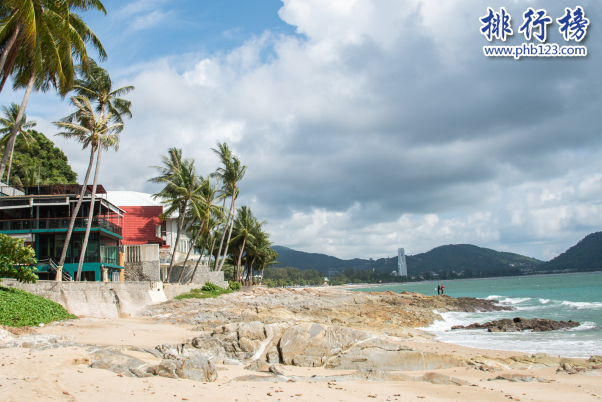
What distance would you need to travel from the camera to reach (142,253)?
3509 cm

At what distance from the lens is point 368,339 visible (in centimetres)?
1334

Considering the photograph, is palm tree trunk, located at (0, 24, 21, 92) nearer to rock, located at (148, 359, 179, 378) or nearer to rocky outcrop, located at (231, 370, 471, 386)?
rock, located at (148, 359, 179, 378)

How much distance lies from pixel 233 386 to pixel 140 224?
3445cm

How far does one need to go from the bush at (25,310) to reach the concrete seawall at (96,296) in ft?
5.48

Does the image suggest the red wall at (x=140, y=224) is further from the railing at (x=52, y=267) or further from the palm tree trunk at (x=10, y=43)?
the palm tree trunk at (x=10, y=43)

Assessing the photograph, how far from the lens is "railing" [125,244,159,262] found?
3497 cm

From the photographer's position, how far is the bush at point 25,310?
14180mm

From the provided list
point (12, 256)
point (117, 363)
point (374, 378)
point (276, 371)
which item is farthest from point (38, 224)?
point (374, 378)

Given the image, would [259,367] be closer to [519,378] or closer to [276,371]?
[276,371]

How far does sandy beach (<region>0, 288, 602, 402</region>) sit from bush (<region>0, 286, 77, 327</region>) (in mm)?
3035

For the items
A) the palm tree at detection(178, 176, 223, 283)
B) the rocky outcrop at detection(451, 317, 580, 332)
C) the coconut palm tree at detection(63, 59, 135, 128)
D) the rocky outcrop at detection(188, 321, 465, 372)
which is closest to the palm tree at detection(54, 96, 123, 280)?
the coconut palm tree at detection(63, 59, 135, 128)

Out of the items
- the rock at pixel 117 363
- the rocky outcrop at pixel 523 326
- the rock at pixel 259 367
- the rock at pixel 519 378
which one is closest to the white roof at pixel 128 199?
the rocky outcrop at pixel 523 326

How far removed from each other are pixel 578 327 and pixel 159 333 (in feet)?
76.8

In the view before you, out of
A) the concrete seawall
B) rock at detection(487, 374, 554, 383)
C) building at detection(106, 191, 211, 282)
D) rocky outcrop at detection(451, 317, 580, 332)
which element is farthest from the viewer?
building at detection(106, 191, 211, 282)
